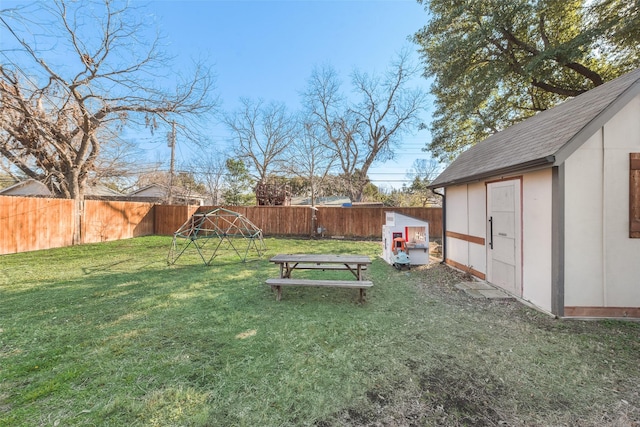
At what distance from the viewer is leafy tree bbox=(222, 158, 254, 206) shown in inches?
1006

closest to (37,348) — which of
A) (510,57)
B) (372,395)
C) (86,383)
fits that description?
(86,383)

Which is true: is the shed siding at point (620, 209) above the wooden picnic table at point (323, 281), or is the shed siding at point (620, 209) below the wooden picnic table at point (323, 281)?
above

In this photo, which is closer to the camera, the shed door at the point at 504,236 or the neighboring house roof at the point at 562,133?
the neighboring house roof at the point at 562,133

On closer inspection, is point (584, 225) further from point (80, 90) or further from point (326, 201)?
point (326, 201)

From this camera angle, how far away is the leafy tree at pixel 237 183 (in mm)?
25547

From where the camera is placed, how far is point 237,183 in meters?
26.2

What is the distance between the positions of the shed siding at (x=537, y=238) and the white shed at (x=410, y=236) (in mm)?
3261

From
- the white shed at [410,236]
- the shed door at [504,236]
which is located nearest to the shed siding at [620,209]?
the shed door at [504,236]

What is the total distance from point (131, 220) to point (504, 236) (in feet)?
53.7

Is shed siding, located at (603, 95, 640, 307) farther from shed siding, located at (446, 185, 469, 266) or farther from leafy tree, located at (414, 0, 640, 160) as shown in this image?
leafy tree, located at (414, 0, 640, 160)

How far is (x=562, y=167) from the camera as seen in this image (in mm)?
3889

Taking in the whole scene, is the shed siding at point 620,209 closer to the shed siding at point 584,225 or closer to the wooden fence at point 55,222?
the shed siding at point 584,225

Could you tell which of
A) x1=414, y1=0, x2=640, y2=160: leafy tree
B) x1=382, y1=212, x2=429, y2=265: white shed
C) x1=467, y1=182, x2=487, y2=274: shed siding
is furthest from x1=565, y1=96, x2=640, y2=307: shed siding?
x1=414, y1=0, x2=640, y2=160: leafy tree

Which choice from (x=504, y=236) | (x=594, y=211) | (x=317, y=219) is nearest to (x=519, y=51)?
(x=504, y=236)
